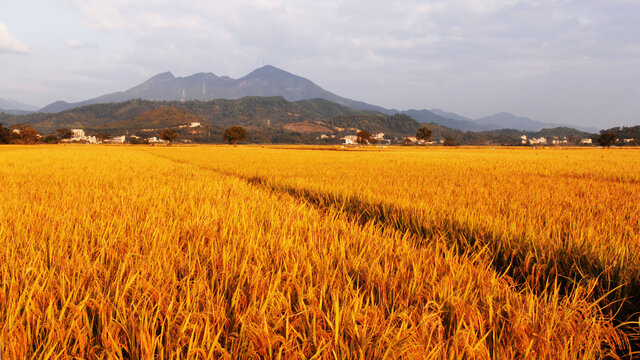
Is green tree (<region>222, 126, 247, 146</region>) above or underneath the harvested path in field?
above

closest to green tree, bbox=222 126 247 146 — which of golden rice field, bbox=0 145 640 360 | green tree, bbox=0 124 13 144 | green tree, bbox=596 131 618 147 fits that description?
green tree, bbox=0 124 13 144

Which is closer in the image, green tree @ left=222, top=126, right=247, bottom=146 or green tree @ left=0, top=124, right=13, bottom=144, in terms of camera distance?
green tree @ left=0, top=124, right=13, bottom=144

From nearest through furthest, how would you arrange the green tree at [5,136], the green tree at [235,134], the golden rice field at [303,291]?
the golden rice field at [303,291], the green tree at [5,136], the green tree at [235,134]

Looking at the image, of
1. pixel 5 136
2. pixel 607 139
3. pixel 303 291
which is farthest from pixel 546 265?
pixel 607 139

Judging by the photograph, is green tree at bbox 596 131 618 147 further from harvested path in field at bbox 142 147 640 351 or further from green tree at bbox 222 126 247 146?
harvested path in field at bbox 142 147 640 351

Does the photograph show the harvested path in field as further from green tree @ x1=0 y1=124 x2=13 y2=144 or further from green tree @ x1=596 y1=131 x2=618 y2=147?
green tree @ x1=596 y1=131 x2=618 y2=147

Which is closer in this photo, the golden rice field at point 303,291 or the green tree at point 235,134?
the golden rice field at point 303,291

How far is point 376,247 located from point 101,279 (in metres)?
1.69

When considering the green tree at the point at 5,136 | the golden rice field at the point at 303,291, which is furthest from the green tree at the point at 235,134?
the golden rice field at the point at 303,291

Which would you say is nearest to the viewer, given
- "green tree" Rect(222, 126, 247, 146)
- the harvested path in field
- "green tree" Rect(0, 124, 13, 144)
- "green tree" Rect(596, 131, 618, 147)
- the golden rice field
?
the golden rice field

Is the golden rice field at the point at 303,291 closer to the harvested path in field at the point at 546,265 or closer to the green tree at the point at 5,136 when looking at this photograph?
the harvested path in field at the point at 546,265

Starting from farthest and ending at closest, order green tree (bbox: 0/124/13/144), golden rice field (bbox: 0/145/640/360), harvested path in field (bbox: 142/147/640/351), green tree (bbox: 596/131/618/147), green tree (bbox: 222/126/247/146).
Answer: green tree (bbox: 222/126/247/146), green tree (bbox: 596/131/618/147), green tree (bbox: 0/124/13/144), harvested path in field (bbox: 142/147/640/351), golden rice field (bbox: 0/145/640/360)

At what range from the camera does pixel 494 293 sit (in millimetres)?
1578

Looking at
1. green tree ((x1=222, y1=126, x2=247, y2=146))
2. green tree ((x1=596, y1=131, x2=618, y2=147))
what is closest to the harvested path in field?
green tree ((x1=222, y1=126, x2=247, y2=146))
